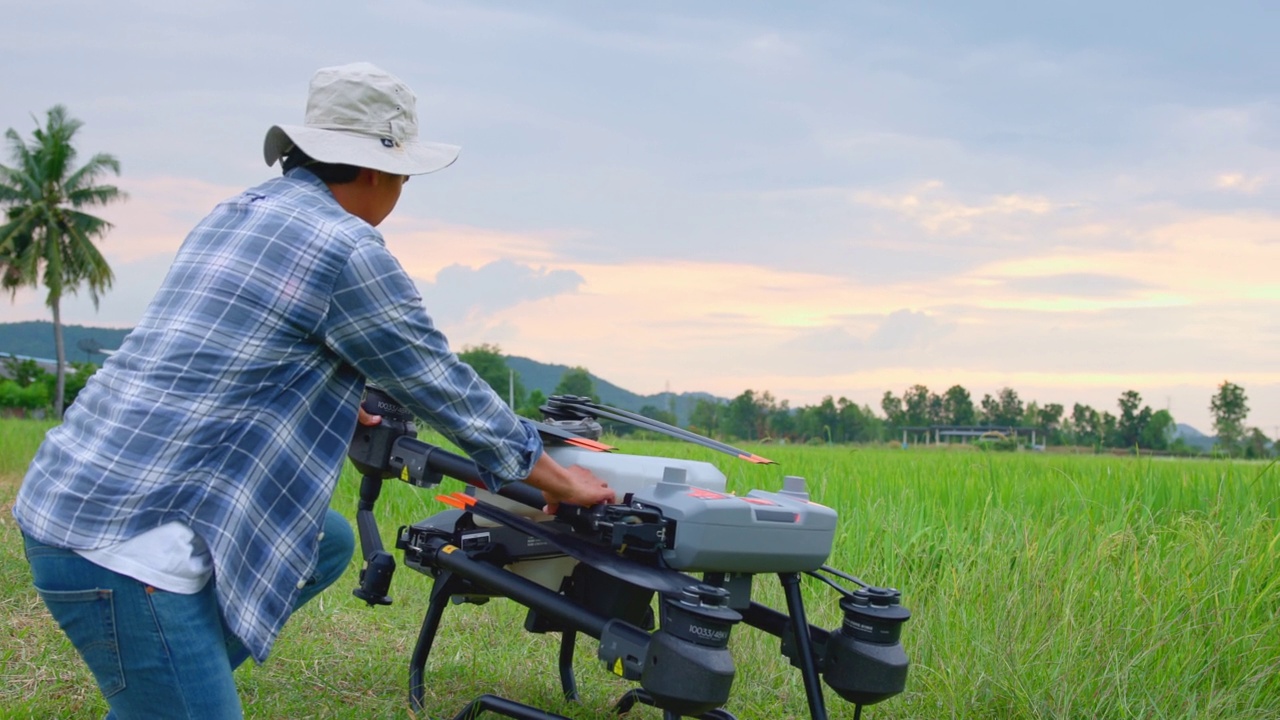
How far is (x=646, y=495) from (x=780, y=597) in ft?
8.27

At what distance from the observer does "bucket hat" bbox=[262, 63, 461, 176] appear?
7.66 feet

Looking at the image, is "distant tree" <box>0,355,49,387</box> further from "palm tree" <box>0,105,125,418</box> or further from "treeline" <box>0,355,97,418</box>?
"palm tree" <box>0,105,125,418</box>

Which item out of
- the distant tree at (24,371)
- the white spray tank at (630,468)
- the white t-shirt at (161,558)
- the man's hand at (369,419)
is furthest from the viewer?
the distant tree at (24,371)

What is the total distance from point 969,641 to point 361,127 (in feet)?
8.59

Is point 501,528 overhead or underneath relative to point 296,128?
underneath

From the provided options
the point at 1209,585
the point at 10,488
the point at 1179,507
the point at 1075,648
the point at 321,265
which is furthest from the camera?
the point at 10,488

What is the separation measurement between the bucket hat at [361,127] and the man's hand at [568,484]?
2.21ft

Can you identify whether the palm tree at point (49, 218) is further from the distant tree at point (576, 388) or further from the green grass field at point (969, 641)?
the green grass field at point (969, 641)

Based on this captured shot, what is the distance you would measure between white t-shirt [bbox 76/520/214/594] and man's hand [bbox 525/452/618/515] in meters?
0.68

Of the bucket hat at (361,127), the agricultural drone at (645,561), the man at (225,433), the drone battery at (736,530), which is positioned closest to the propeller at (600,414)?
the agricultural drone at (645,561)

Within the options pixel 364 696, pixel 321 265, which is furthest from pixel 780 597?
pixel 321 265

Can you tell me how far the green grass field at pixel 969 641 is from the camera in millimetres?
3590

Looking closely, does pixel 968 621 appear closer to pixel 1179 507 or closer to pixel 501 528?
pixel 501 528

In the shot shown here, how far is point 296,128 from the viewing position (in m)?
2.36
